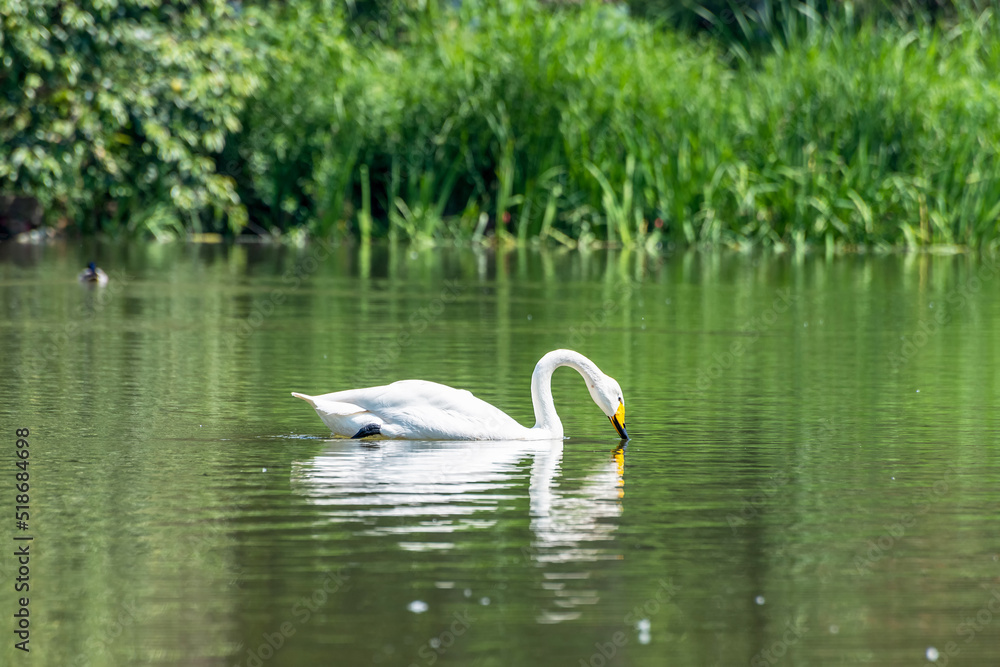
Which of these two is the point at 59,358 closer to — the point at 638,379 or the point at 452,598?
the point at 638,379

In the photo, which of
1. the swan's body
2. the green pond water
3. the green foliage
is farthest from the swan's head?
the green foliage

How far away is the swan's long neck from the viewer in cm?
1080

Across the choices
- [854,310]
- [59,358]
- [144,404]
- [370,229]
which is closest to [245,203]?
[370,229]

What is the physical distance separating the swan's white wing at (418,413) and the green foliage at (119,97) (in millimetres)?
18967

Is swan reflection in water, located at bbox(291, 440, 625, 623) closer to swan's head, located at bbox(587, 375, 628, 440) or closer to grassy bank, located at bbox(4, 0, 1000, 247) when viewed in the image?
swan's head, located at bbox(587, 375, 628, 440)

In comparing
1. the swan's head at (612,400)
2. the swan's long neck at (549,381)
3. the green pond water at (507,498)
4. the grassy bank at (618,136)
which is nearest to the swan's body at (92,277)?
the green pond water at (507,498)

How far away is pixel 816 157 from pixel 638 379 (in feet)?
56.1

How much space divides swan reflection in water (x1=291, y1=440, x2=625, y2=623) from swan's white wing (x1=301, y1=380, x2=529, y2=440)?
0.24 feet

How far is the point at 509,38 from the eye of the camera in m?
31.6

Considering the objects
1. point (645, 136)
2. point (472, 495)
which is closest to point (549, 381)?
point (472, 495)

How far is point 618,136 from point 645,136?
473mm

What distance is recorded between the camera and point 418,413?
10.5 meters

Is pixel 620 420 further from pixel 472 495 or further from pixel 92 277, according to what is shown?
pixel 92 277

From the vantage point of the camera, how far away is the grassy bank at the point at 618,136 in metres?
30.1
